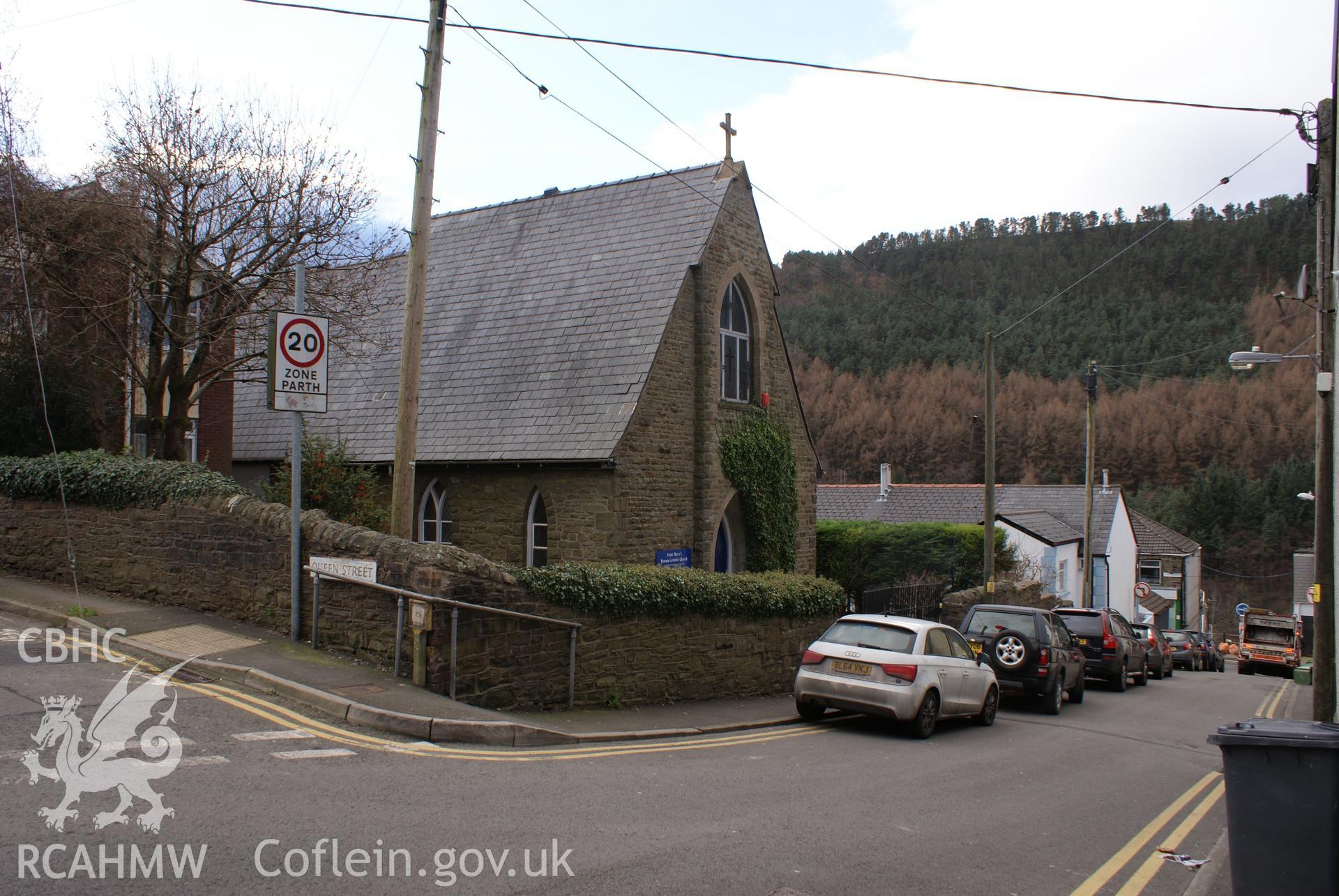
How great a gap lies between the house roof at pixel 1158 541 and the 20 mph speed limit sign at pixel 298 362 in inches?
2449

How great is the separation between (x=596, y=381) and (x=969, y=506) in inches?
957

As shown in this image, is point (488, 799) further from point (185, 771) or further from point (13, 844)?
point (13, 844)

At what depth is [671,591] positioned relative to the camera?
13.5 m

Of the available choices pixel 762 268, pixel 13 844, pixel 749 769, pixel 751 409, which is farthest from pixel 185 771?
pixel 762 268

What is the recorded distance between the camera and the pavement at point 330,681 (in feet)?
30.3

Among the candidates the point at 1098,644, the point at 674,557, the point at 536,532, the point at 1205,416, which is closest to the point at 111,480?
the point at 536,532

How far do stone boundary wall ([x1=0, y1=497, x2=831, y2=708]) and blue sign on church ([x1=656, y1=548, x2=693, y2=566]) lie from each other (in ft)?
11.6

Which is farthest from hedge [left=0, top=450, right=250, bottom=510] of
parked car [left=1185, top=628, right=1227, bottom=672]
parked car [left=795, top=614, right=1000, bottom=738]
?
parked car [left=1185, top=628, right=1227, bottom=672]

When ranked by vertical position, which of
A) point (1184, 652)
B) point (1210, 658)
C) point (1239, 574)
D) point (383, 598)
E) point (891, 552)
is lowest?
point (1239, 574)

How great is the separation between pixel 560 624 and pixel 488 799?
15.7 ft

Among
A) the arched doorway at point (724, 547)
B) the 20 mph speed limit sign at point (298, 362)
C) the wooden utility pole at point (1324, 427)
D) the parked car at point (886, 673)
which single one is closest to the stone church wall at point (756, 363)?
the arched doorway at point (724, 547)

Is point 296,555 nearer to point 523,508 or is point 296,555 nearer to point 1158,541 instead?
point 523,508

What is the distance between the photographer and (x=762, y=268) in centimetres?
2170

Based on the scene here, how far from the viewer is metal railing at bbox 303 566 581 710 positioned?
10.4 meters
